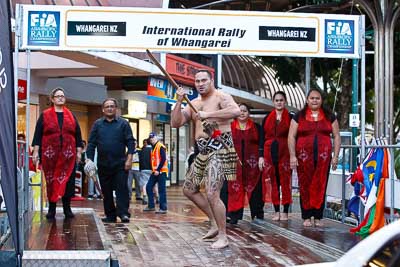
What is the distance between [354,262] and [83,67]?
60.0ft

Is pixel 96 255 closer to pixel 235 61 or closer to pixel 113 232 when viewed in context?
pixel 113 232

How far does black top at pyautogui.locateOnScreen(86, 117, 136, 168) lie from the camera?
9.52 m

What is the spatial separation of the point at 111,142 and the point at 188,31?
5.83 ft

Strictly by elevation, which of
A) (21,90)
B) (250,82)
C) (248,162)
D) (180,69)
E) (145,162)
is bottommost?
(145,162)

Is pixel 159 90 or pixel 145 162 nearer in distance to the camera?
pixel 145 162

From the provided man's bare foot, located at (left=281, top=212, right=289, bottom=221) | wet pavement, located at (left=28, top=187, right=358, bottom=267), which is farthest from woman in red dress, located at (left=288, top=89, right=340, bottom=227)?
man's bare foot, located at (left=281, top=212, right=289, bottom=221)

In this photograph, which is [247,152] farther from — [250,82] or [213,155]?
[250,82]

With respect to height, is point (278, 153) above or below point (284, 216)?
above

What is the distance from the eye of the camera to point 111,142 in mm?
9539

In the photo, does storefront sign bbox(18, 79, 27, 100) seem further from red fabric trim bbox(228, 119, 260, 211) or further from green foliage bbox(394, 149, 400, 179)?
green foliage bbox(394, 149, 400, 179)

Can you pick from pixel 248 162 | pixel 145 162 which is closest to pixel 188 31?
pixel 248 162

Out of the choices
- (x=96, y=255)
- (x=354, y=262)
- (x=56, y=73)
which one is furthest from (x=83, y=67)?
(x=354, y=262)

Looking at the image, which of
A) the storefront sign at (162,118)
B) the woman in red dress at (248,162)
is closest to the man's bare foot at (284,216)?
the woman in red dress at (248,162)

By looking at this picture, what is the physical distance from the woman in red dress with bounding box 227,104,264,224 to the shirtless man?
2238 mm
